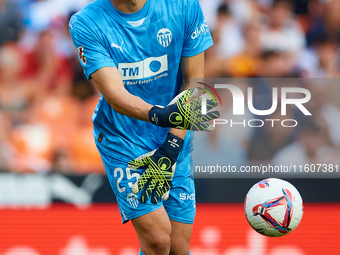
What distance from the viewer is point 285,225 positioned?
2875mm

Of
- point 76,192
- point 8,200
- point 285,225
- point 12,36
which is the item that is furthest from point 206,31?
point 12,36

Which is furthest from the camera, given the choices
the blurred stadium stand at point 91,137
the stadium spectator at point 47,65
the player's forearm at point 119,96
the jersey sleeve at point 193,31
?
the stadium spectator at point 47,65

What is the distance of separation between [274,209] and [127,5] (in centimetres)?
156

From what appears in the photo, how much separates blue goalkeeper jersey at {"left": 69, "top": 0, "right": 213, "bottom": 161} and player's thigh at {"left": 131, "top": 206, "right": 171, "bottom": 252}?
1.24 feet

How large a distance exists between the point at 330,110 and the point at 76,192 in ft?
9.66

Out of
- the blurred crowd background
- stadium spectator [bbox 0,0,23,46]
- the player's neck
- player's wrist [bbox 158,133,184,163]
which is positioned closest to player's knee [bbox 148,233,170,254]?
player's wrist [bbox 158,133,184,163]

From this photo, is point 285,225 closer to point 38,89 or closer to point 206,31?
point 206,31

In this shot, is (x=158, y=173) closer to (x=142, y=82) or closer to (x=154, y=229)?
(x=154, y=229)

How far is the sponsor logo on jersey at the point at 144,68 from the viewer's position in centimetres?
262

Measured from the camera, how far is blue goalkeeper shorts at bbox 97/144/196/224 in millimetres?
2674

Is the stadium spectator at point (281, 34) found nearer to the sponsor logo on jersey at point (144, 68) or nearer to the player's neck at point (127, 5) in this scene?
the sponsor logo on jersey at point (144, 68)

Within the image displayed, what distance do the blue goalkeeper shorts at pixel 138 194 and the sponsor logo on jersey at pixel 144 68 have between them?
1.70 feet

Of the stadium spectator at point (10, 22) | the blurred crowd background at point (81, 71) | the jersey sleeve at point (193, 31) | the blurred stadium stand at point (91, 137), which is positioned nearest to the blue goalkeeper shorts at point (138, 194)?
the jersey sleeve at point (193, 31)

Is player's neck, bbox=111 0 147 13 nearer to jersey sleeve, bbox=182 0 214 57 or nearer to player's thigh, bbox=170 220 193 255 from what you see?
jersey sleeve, bbox=182 0 214 57
